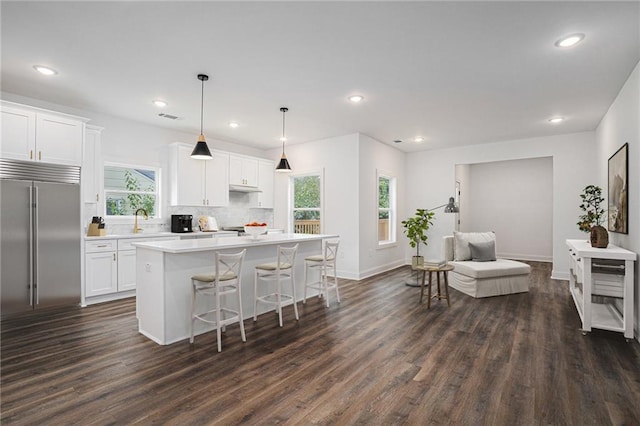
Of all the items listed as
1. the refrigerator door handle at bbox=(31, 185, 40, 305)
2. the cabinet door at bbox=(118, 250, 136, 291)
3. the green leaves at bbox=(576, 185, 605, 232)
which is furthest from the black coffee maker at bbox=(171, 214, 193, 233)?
the green leaves at bbox=(576, 185, 605, 232)

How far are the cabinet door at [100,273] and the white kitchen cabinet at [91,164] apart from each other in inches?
33.5

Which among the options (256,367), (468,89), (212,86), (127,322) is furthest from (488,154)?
(127,322)

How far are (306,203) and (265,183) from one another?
103cm

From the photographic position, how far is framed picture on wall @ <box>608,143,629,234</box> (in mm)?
3713

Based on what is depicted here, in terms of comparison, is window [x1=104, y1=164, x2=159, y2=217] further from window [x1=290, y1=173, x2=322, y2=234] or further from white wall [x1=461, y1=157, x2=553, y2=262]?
white wall [x1=461, y1=157, x2=553, y2=262]

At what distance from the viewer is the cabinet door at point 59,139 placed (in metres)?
4.18

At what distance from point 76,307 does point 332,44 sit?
4.64 meters

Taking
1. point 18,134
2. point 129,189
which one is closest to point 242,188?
Result: point 129,189

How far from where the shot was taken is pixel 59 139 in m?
4.34

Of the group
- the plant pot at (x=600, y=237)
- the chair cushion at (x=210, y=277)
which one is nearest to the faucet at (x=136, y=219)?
the chair cushion at (x=210, y=277)

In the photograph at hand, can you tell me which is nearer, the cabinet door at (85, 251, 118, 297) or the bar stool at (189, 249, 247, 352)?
the bar stool at (189, 249, 247, 352)

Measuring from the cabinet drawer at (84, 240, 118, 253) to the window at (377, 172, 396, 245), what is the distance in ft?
16.3

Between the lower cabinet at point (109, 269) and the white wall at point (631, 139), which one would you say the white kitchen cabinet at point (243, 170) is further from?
the white wall at point (631, 139)

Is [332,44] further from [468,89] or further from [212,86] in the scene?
[468,89]
